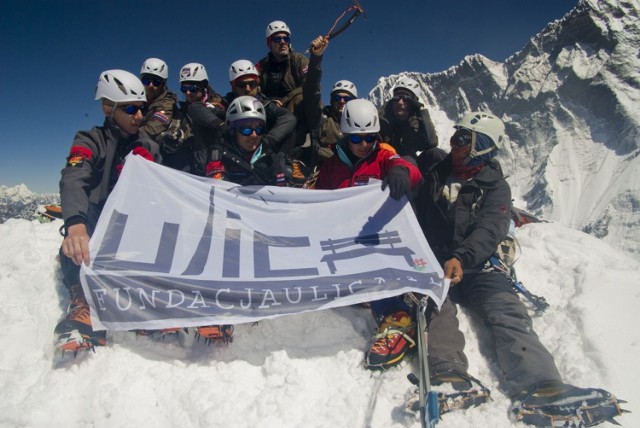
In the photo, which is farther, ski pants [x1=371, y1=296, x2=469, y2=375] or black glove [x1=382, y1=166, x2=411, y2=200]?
black glove [x1=382, y1=166, x2=411, y2=200]

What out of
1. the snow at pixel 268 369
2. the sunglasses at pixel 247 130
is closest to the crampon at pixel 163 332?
the snow at pixel 268 369

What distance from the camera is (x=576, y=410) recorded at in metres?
3.22

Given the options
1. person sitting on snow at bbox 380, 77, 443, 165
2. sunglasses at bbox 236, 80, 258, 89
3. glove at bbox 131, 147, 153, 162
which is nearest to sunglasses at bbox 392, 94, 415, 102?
person sitting on snow at bbox 380, 77, 443, 165

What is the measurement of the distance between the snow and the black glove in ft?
5.69

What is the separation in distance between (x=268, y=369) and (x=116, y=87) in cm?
443

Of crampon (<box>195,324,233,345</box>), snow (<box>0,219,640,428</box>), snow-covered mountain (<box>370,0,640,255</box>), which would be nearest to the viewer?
snow (<box>0,219,640,428</box>)

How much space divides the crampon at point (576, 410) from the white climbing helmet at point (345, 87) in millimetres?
6090

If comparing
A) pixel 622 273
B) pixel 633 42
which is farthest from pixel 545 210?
pixel 622 273

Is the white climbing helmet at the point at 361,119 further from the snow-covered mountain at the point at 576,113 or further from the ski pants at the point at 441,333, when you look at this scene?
the snow-covered mountain at the point at 576,113

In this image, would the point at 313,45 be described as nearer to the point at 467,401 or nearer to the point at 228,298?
the point at 228,298

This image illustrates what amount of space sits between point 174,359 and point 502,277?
4.23 meters

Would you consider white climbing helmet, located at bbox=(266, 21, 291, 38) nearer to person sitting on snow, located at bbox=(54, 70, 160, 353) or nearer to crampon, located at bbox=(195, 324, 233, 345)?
person sitting on snow, located at bbox=(54, 70, 160, 353)

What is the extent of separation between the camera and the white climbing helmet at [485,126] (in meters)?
5.21

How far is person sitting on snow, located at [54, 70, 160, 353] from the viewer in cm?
410
